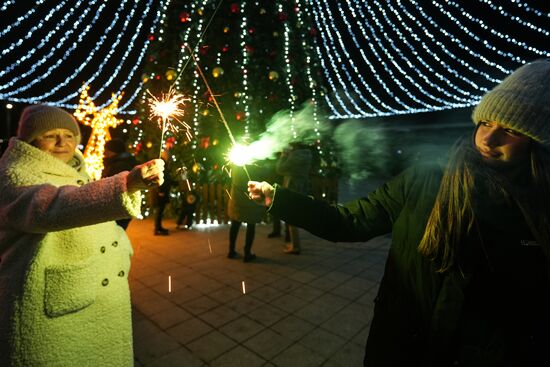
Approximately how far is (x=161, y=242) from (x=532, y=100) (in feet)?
24.3

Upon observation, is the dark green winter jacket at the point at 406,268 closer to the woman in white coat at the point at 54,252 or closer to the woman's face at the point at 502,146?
the woman's face at the point at 502,146

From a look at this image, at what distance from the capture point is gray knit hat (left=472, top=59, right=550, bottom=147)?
150 centimetres

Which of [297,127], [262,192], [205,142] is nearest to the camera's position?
[262,192]

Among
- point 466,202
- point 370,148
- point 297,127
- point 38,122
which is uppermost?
point 297,127

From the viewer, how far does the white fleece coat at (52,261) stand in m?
1.56

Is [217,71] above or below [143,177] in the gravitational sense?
above

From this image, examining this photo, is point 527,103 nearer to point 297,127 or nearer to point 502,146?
point 502,146

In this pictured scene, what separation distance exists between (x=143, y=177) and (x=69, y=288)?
2.65 ft

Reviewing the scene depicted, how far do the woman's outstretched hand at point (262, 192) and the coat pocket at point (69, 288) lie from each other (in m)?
1.09

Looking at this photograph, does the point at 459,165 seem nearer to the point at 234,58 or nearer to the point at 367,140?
the point at 234,58

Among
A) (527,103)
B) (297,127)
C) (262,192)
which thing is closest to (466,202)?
(527,103)

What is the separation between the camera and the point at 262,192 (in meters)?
2.06

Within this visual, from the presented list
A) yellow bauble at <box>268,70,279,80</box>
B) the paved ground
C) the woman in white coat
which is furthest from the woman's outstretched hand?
yellow bauble at <box>268,70,279,80</box>

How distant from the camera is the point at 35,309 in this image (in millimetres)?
1631
